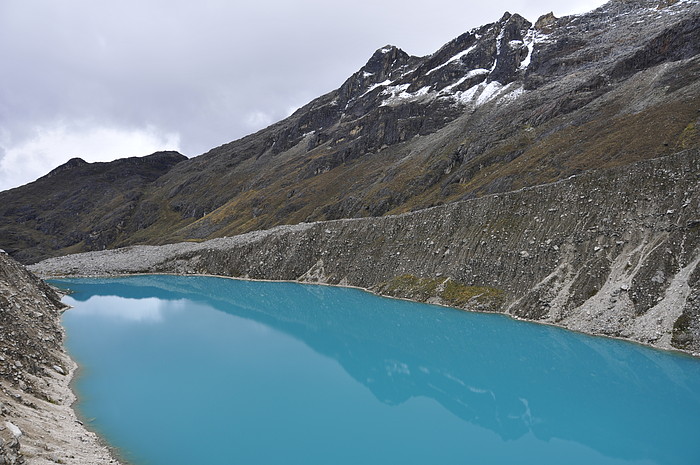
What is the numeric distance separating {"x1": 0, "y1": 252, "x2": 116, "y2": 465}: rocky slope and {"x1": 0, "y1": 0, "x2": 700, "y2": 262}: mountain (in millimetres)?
72449

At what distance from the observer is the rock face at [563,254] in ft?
130

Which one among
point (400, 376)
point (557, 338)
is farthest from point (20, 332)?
point (557, 338)

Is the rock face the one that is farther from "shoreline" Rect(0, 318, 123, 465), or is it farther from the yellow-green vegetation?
"shoreline" Rect(0, 318, 123, 465)

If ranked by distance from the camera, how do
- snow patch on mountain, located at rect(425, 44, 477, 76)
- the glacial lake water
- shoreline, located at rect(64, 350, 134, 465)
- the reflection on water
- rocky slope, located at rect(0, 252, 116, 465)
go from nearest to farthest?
rocky slope, located at rect(0, 252, 116, 465) → shoreline, located at rect(64, 350, 134, 465) → the glacial lake water → the reflection on water → snow patch on mountain, located at rect(425, 44, 477, 76)

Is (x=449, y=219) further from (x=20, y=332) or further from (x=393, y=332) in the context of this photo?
(x=20, y=332)

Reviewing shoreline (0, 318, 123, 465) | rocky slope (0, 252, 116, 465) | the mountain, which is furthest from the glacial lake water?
the mountain

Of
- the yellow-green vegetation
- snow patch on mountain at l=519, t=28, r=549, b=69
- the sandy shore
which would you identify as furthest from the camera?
snow patch on mountain at l=519, t=28, r=549, b=69

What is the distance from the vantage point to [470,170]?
338ft

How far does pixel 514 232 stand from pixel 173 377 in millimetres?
41963

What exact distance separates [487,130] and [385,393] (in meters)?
104

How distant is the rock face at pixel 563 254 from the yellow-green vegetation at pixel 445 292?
0.50ft

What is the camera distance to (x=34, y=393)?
25.8 m

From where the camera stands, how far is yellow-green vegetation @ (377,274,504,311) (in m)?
52.8

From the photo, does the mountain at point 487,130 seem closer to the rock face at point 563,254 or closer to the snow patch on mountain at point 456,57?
the snow patch on mountain at point 456,57
